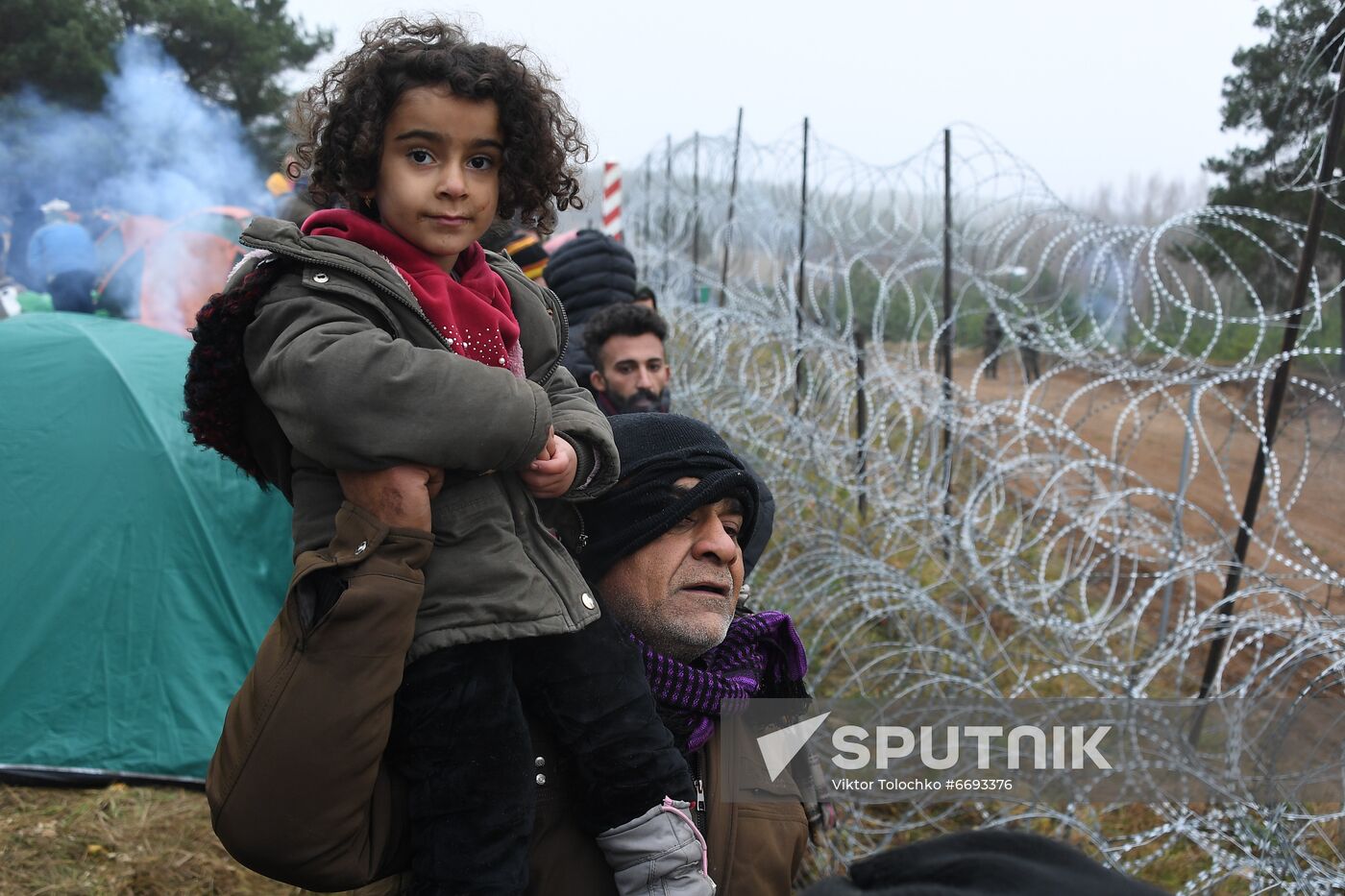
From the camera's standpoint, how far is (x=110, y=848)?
3.63 metres

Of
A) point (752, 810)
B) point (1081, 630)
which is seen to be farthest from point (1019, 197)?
point (752, 810)

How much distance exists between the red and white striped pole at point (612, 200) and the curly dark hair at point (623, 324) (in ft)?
25.8

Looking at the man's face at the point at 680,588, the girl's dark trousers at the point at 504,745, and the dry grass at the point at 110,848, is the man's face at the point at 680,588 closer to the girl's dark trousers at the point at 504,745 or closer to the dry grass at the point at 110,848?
the girl's dark trousers at the point at 504,745

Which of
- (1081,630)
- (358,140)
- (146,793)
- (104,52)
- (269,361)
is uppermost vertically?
(104,52)

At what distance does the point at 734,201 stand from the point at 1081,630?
23.1 feet

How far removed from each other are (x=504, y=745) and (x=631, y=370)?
275 centimetres

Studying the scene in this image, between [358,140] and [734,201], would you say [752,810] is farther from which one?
[734,201]

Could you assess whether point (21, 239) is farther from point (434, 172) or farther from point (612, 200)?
point (434, 172)

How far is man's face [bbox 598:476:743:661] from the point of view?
185 cm

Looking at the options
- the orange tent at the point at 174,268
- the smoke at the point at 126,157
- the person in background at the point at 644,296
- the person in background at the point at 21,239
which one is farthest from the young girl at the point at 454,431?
the person in background at the point at 21,239

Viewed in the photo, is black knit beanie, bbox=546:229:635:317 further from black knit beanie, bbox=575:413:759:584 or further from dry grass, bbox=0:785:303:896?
black knit beanie, bbox=575:413:759:584

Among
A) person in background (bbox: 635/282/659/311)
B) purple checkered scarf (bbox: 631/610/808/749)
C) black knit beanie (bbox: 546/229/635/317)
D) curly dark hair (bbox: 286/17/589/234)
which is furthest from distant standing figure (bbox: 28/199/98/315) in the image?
purple checkered scarf (bbox: 631/610/808/749)

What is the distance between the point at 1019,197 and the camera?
550 cm

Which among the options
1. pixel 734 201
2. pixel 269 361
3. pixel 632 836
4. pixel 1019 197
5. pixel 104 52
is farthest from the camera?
pixel 104 52
